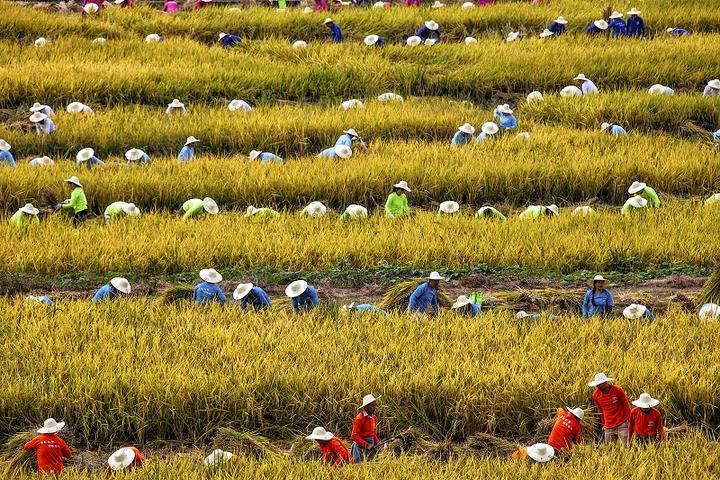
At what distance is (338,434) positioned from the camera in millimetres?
8578

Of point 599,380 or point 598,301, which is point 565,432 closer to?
point 599,380

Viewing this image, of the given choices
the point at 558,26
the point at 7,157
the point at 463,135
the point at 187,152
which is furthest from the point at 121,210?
the point at 558,26

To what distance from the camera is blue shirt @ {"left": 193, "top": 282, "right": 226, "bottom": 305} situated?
34.1ft

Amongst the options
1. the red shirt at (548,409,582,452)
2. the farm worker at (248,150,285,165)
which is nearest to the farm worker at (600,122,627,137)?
the farm worker at (248,150,285,165)

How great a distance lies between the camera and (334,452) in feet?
25.7

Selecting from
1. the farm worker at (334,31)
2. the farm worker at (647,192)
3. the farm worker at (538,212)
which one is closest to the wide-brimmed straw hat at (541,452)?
the farm worker at (538,212)

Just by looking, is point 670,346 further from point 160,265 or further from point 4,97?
point 4,97

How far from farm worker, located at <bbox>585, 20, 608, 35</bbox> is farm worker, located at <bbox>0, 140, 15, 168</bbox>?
28.2ft

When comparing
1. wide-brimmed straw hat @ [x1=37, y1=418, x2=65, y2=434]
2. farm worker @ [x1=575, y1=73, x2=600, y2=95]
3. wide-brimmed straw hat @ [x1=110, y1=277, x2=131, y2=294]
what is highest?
wide-brimmed straw hat @ [x1=37, y1=418, x2=65, y2=434]

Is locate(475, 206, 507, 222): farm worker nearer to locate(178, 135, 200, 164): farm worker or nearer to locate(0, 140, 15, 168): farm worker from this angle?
locate(178, 135, 200, 164): farm worker

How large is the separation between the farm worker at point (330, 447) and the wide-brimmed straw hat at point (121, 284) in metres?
3.16

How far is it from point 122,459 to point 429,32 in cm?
1241

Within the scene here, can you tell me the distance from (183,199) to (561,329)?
480 cm

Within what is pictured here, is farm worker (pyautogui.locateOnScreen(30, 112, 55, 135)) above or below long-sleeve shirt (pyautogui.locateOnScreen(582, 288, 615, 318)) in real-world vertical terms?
below
